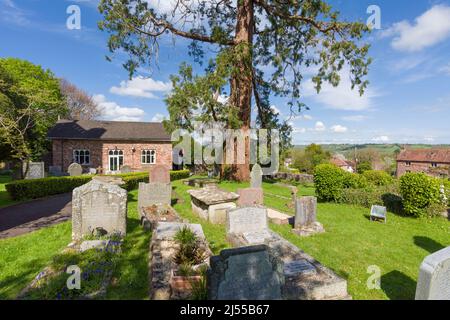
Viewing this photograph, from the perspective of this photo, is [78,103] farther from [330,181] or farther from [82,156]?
[330,181]

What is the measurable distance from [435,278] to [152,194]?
8.86 m

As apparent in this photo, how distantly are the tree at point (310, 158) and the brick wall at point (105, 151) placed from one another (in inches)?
1165

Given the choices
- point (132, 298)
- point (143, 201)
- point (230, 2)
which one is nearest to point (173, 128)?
point (143, 201)

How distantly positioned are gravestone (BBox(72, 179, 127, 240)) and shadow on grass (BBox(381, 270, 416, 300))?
258 inches

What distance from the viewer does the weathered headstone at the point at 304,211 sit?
8.49 metres

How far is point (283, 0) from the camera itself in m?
16.8

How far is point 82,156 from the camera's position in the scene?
27234 mm

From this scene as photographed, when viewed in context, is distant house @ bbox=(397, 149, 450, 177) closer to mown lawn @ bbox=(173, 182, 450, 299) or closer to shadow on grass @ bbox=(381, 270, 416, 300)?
mown lawn @ bbox=(173, 182, 450, 299)

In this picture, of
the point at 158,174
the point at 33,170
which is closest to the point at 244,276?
the point at 158,174

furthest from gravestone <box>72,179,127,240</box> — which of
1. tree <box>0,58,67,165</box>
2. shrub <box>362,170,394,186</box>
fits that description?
tree <box>0,58,67,165</box>

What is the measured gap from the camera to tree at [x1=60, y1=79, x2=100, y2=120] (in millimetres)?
43031

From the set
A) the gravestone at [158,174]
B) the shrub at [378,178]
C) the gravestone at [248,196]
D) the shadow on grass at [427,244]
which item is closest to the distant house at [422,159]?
the shrub at [378,178]

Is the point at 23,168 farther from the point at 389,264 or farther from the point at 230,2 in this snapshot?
the point at 389,264

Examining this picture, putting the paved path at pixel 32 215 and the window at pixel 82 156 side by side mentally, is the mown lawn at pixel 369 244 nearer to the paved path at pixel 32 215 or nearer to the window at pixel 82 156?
the paved path at pixel 32 215
